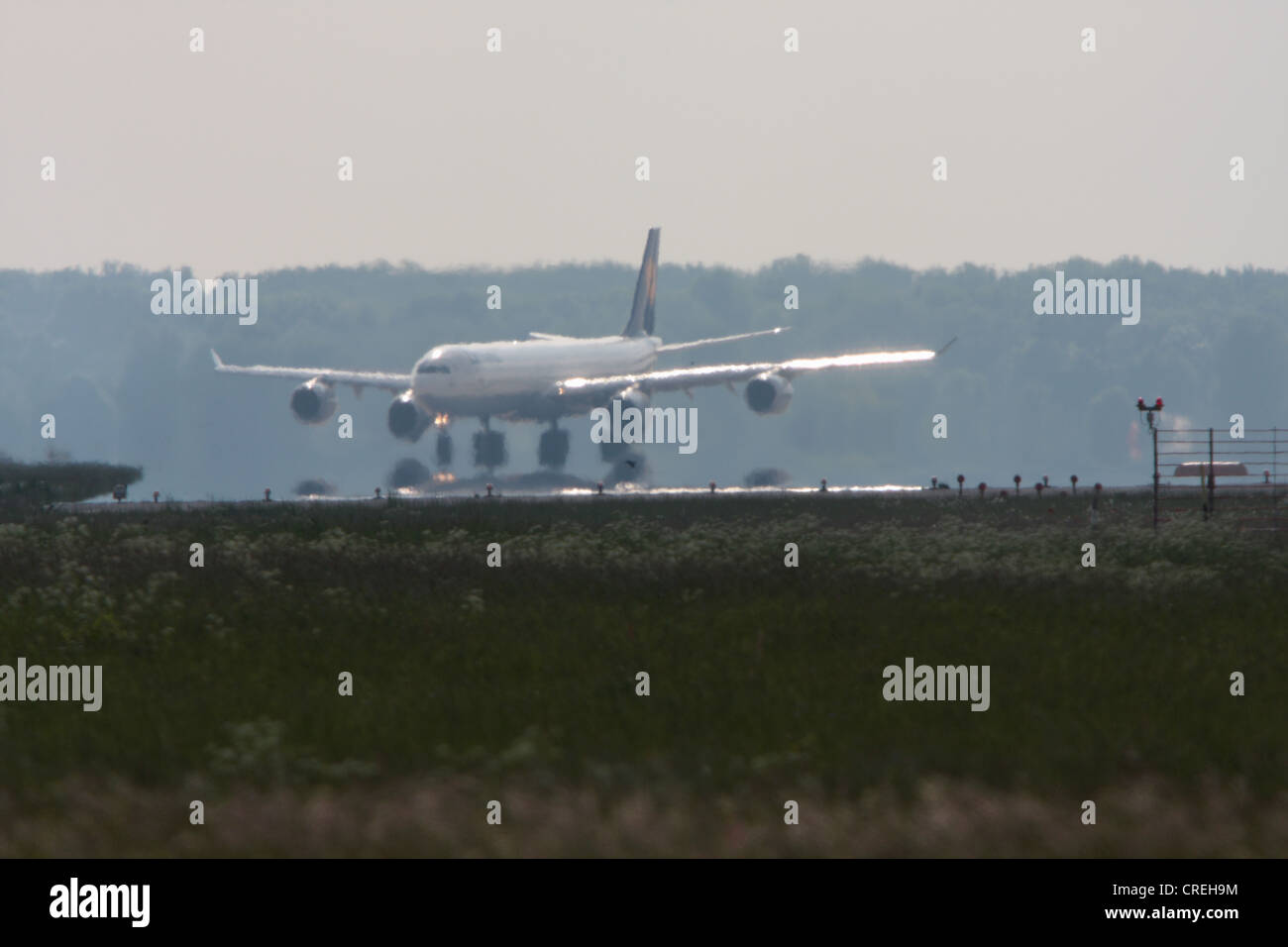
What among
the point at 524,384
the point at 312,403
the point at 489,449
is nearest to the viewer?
the point at 524,384

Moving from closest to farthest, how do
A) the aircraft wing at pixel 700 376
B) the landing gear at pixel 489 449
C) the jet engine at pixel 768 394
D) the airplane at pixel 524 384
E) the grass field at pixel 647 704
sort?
the grass field at pixel 647 704 < the airplane at pixel 524 384 < the jet engine at pixel 768 394 < the aircraft wing at pixel 700 376 < the landing gear at pixel 489 449

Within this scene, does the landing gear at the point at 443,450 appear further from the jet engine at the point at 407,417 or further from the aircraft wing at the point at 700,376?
the jet engine at the point at 407,417

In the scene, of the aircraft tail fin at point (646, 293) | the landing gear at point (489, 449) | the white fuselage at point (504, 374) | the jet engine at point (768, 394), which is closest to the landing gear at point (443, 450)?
the landing gear at point (489, 449)

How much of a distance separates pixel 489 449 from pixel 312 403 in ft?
33.1

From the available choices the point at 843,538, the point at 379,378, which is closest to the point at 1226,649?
the point at 843,538

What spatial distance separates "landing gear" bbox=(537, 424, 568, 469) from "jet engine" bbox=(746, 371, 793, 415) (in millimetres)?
14028

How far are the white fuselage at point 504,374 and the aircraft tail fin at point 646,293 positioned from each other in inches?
553

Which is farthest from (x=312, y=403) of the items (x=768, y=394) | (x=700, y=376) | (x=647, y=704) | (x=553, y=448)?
(x=647, y=704)

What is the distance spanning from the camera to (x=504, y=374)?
78.2 meters

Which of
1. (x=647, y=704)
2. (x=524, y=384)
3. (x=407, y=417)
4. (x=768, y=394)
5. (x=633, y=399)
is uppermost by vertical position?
(x=524, y=384)

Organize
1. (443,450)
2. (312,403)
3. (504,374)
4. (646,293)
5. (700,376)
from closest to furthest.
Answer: (504,374), (312,403), (700,376), (443,450), (646,293)

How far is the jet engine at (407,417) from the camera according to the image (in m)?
76.6

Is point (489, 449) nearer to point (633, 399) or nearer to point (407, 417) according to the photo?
point (407, 417)

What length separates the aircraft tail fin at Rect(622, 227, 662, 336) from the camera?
106000mm
